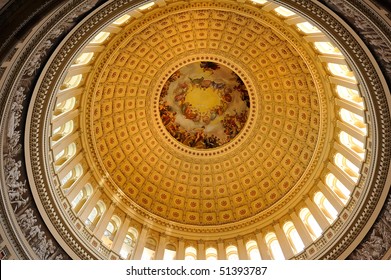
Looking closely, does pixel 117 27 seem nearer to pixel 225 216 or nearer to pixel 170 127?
pixel 170 127

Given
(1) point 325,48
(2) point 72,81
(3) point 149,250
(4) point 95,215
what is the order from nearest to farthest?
(1) point 325,48
(2) point 72,81
(4) point 95,215
(3) point 149,250

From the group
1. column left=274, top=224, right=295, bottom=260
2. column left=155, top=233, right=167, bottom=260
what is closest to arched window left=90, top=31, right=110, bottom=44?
column left=155, top=233, right=167, bottom=260

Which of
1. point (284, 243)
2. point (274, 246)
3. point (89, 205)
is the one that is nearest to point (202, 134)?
point (274, 246)

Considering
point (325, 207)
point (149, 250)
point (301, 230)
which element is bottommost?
point (149, 250)

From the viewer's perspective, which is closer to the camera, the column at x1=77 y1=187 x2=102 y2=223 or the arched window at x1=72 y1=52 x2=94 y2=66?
the arched window at x1=72 y1=52 x2=94 y2=66

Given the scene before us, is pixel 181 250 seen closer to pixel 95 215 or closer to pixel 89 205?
pixel 95 215

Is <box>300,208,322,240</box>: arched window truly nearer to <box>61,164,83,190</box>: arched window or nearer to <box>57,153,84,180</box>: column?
<box>61,164,83,190</box>: arched window
